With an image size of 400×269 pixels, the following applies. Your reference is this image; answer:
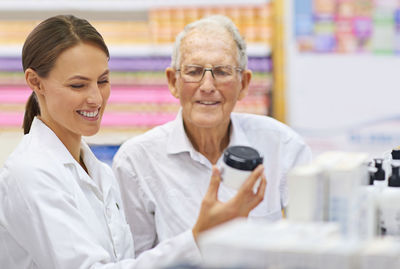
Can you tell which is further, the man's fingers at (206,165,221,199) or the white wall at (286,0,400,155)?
the white wall at (286,0,400,155)

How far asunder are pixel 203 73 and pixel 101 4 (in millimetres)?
2184

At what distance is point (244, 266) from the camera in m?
1.04

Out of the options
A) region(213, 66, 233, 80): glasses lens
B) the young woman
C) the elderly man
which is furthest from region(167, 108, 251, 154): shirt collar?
the young woman

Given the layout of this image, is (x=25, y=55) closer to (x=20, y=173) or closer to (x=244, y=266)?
(x=20, y=173)

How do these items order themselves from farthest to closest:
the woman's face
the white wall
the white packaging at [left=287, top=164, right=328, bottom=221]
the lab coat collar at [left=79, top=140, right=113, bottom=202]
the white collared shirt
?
the white wall, the white collared shirt, the lab coat collar at [left=79, top=140, right=113, bottom=202], the woman's face, the white packaging at [left=287, top=164, right=328, bottom=221]

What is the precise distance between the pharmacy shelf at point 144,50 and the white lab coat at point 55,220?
7.85 feet

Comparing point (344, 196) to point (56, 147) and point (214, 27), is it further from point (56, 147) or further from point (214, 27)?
point (214, 27)

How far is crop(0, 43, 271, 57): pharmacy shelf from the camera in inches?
169

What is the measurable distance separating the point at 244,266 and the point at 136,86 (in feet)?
11.5

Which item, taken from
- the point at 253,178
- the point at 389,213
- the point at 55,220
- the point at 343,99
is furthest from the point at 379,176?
the point at 343,99

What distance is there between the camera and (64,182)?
6.06 feet

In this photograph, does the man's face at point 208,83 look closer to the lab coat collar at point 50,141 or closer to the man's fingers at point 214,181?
the lab coat collar at point 50,141

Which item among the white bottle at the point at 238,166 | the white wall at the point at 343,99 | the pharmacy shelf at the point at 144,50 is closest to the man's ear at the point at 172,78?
the white bottle at the point at 238,166

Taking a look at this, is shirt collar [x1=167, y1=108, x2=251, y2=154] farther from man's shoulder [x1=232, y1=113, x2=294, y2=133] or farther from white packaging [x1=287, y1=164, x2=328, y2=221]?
white packaging [x1=287, y1=164, x2=328, y2=221]
